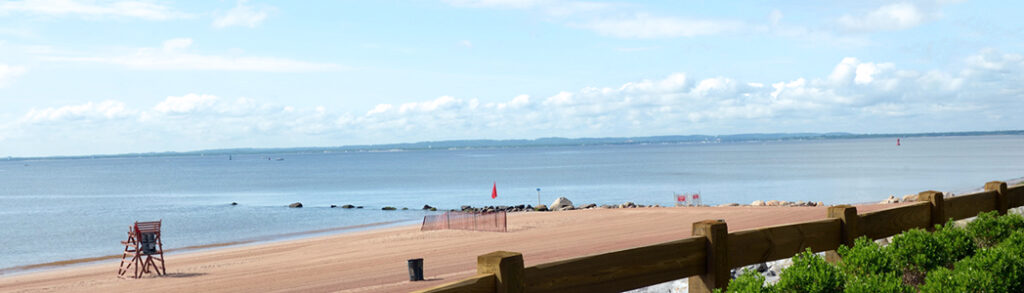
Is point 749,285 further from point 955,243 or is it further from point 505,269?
point 955,243

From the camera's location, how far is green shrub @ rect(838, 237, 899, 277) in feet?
A: 16.7

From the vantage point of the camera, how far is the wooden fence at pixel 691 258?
3.90 meters

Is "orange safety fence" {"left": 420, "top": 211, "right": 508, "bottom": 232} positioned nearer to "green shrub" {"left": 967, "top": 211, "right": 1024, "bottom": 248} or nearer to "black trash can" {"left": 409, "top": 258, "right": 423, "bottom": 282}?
"black trash can" {"left": 409, "top": 258, "right": 423, "bottom": 282}

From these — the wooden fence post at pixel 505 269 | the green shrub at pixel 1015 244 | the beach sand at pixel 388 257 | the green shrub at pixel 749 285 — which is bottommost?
the beach sand at pixel 388 257

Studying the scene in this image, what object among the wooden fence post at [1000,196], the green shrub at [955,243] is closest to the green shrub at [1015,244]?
the green shrub at [955,243]

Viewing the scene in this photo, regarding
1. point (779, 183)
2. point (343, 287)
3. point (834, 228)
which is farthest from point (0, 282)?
point (779, 183)

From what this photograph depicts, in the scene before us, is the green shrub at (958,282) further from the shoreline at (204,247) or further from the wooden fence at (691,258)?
the shoreline at (204,247)

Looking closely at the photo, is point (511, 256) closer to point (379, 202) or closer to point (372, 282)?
point (372, 282)

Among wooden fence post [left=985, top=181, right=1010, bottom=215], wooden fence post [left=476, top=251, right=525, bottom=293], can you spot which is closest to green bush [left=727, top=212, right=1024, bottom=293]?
wooden fence post [left=476, top=251, right=525, bottom=293]

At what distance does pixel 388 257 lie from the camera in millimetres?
24469

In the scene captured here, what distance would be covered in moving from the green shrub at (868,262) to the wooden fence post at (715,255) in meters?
0.76

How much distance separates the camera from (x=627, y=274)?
4629 millimetres

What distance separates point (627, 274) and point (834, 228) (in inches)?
88.9

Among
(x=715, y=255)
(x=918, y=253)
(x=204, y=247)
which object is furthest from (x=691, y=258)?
(x=204, y=247)
